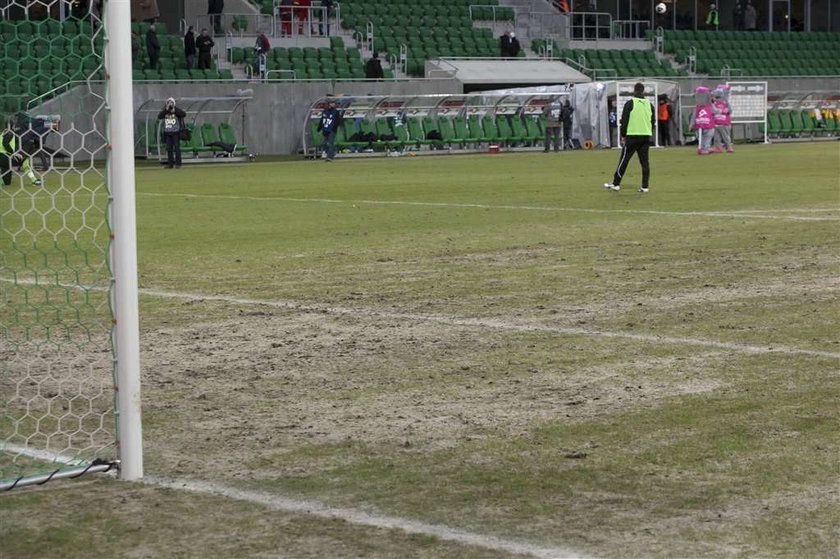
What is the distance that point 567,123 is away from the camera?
4831cm

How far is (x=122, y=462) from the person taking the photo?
5.64 metres

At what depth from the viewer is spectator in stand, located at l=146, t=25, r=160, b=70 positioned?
A: 42344mm

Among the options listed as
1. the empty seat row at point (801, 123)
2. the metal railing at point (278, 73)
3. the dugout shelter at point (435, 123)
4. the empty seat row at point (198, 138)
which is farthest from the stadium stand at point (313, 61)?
the empty seat row at point (801, 123)

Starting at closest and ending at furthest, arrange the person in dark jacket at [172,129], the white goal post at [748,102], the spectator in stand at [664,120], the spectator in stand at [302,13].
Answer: the person in dark jacket at [172,129], the spectator in stand at [664,120], the spectator in stand at [302,13], the white goal post at [748,102]

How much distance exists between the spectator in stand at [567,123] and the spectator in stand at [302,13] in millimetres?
9183

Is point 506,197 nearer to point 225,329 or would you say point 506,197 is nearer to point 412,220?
point 412,220

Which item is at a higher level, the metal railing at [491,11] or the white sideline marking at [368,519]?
the metal railing at [491,11]

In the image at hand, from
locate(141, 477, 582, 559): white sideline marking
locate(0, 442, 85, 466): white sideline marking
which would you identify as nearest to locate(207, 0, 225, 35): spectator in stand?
locate(0, 442, 85, 466): white sideline marking

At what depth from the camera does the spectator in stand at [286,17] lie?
49.0 metres

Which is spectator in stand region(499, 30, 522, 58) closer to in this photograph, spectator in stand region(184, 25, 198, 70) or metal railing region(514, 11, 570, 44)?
metal railing region(514, 11, 570, 44)

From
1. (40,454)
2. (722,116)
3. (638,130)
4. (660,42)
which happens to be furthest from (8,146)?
(660,42)

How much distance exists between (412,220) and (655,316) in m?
8.82

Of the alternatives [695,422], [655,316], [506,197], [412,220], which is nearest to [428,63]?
[506,197]

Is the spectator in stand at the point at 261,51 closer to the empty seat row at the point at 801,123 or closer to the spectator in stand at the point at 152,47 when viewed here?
the spectator in stand at the point at 152,47
